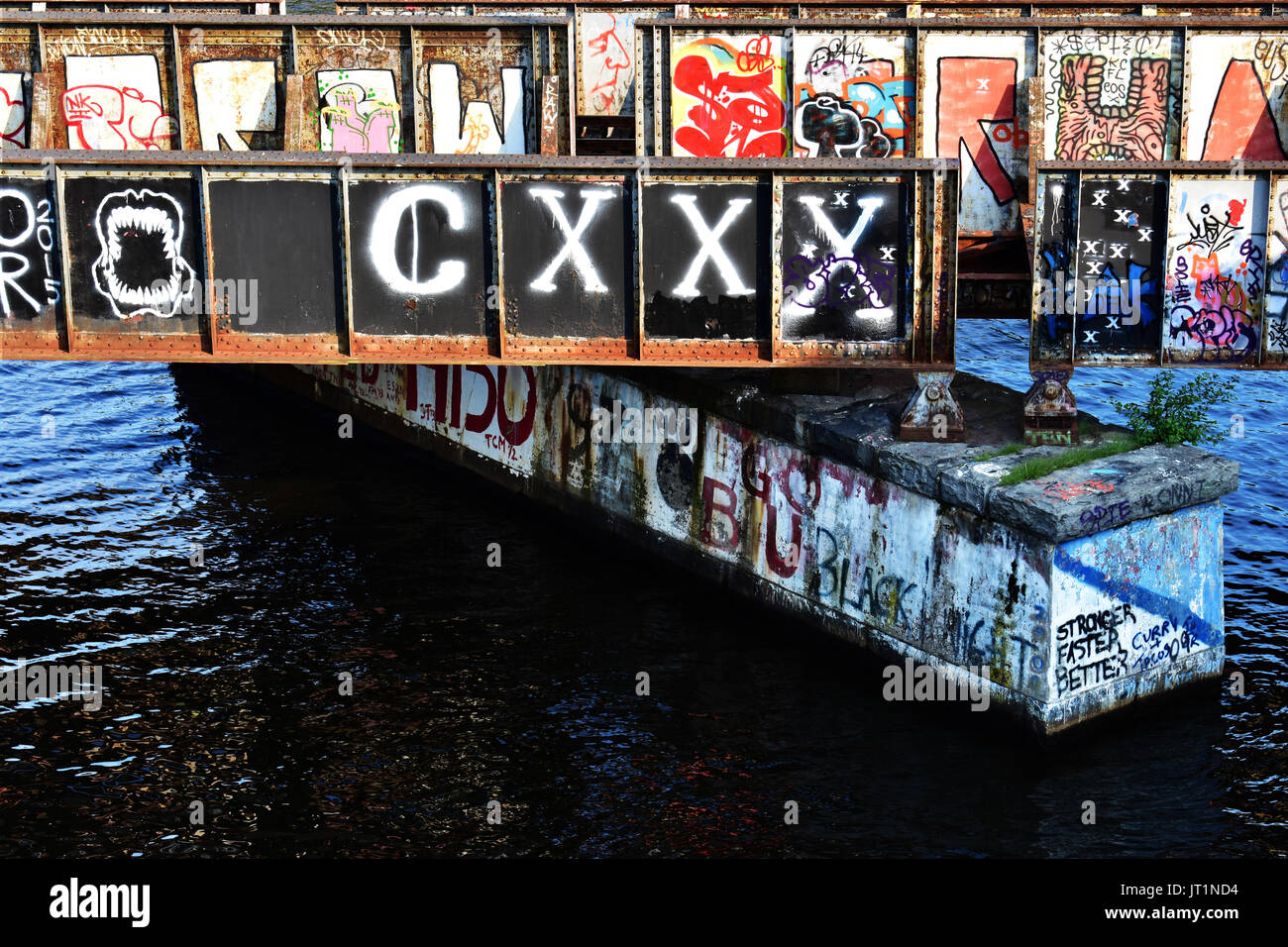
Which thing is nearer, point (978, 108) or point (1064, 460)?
point (1064, 460)

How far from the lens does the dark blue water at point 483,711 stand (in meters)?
16.4

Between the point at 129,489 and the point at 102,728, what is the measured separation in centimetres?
875

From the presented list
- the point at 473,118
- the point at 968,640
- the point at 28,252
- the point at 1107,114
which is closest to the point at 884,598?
the point at 968,640

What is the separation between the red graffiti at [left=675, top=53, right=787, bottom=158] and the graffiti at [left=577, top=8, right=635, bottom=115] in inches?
103

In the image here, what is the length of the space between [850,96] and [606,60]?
4958 mm

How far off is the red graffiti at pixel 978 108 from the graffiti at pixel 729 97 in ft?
7.98

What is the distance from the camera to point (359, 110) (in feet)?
75.0

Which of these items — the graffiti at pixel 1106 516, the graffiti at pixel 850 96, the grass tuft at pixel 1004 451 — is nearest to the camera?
the graffiti at pixel 1106 516

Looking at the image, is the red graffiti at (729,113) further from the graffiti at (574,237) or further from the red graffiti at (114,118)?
the red graffiti at (114,118)

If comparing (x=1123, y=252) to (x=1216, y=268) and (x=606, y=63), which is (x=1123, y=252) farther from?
(x=606, y=63)

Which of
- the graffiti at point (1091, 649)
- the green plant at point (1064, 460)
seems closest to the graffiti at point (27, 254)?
the green plant at point (1064, 460)
